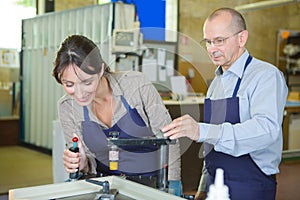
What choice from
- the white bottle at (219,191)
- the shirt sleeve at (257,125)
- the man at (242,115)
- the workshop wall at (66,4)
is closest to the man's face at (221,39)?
the man at (242,115)

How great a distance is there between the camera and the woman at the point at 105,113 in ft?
4.61

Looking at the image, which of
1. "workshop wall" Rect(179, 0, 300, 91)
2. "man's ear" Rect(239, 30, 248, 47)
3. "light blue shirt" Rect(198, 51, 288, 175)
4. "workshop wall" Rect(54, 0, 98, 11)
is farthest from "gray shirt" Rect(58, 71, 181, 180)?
"workshop wall" Rect(179, 0, 300, 91)

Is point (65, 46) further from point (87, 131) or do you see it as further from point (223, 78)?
point (223, 78)

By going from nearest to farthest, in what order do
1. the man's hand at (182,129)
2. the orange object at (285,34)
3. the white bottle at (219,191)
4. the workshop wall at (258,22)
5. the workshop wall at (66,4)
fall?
the white bottle at (219,191) < the man's hand at (182,129) < the workshop wall at (66,4) < the workshop wall at (258,22) < the orange object at (285,34)

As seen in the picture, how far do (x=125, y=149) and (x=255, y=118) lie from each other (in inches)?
18.3

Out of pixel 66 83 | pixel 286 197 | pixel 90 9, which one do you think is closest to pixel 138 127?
pixel 66 83

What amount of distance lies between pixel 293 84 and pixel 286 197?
4464 mm

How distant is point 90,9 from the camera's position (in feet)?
14.2

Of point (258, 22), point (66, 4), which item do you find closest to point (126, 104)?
point (66, 4)

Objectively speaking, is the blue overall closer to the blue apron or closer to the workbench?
the blue apron

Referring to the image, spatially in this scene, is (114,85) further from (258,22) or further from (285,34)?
(285,34)

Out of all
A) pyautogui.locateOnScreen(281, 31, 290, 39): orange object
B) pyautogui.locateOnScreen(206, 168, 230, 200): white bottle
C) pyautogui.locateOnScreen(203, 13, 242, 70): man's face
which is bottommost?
pyautogui.locateOnScreen(206, 168, 230, 200): white bottle

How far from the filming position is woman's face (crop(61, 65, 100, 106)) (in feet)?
4.46

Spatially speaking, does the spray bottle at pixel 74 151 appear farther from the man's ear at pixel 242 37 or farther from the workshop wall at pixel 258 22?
the workshop wall at pixel 258 22
